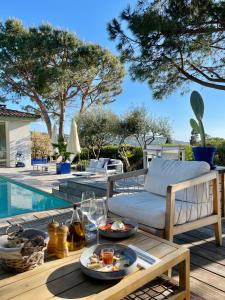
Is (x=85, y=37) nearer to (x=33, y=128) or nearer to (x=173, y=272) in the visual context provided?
(x=33, y=128)

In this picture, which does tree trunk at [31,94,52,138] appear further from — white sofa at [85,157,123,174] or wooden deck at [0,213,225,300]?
wooden deck at [0,213,225,300]

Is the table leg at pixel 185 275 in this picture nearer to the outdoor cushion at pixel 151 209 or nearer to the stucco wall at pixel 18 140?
the outdoor cushion at pixel 151 209

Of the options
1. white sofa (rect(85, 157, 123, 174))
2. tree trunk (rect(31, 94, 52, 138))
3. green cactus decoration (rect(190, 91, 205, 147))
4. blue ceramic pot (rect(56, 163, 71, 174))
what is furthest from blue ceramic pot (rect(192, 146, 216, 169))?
tree trunk (rect(31, 94, 52, 138))

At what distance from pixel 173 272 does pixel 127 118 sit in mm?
9040

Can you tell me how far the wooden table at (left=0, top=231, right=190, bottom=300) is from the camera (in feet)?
4.40

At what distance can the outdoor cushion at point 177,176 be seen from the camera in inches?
114

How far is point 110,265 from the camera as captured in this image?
155 cm

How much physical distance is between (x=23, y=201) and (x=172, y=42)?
185 inches

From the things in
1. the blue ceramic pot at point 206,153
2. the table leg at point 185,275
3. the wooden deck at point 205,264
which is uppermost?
the blue ceramic pot at point 206,153

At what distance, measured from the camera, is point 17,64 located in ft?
50.5

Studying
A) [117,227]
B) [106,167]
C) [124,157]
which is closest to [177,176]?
[117,227]

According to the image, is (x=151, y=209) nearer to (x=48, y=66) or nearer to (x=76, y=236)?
(x=76, y=236)

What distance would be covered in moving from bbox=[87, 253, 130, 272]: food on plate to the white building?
1208 cm

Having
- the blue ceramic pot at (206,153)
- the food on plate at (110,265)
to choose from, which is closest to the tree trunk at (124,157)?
the blue ceramic pot at (206,153)
